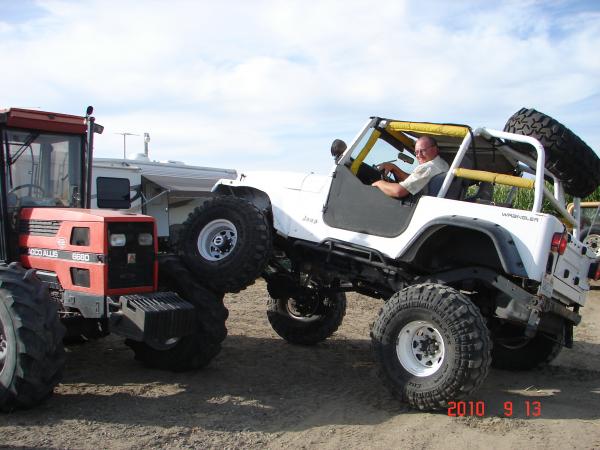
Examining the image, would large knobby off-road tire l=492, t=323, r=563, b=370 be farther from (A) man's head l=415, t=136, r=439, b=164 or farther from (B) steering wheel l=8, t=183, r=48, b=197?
(B) steering wheel l=8, t=183, r=48, b=197

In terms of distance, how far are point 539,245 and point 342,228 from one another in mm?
1829

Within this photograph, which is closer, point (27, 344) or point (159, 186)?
point (27, 344)

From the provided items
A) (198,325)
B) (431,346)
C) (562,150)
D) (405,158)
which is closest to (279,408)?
(198,325)

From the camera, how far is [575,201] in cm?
600

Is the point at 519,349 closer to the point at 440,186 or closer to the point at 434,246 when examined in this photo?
the point at 434,246

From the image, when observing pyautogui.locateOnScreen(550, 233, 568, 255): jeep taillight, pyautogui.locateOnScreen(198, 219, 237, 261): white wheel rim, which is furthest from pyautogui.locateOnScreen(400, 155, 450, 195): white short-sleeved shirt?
pyautogui.locateOnScreen(198, 219, 237, 261): white wheel rim

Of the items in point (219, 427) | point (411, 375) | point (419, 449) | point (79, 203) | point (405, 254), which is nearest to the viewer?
point (419, 449)

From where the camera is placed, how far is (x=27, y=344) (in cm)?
Answer: 466

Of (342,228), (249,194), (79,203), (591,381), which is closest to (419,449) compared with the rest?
(342,228)

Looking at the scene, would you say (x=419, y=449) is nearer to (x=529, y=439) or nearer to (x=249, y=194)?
(x=529, y=439)

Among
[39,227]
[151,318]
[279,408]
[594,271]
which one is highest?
[39,227]

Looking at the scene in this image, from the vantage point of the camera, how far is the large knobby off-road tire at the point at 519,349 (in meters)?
6.35

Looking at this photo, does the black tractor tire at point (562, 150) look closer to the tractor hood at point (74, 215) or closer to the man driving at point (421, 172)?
the man driving at point (421, 172)

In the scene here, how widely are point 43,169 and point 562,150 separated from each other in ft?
16.0
